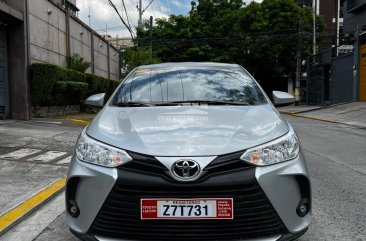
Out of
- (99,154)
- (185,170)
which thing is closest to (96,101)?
(99,154)

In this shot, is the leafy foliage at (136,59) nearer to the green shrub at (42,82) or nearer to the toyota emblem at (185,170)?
the green shrub at (42,82)

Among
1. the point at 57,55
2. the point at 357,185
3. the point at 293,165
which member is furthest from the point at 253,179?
the point at 57,55

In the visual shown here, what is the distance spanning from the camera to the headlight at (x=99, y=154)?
2.84 meters

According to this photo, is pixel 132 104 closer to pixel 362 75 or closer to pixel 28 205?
pixel 28 205

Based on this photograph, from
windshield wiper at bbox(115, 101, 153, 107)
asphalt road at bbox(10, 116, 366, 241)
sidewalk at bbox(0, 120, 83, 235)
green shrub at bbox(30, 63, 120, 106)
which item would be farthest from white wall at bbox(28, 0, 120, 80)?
windshield wiper at bbox(115, 101, 153, 107)

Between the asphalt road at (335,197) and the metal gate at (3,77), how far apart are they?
9.39m

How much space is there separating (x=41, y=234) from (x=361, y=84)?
25825mm

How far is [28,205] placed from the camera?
457cm

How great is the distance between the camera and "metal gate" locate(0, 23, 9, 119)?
13774mm

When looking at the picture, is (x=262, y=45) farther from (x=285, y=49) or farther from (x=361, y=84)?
(x=361, y=84)

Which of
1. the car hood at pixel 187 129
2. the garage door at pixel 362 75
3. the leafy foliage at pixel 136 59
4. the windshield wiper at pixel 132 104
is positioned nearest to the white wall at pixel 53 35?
the leafy foliage at pixel 136 59

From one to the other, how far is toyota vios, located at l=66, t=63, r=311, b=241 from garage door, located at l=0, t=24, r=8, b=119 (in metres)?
11.8

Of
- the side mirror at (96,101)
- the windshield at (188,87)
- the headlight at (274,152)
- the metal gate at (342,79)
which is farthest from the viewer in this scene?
the metal gate at (342,79)

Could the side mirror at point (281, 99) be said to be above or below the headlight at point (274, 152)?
above
